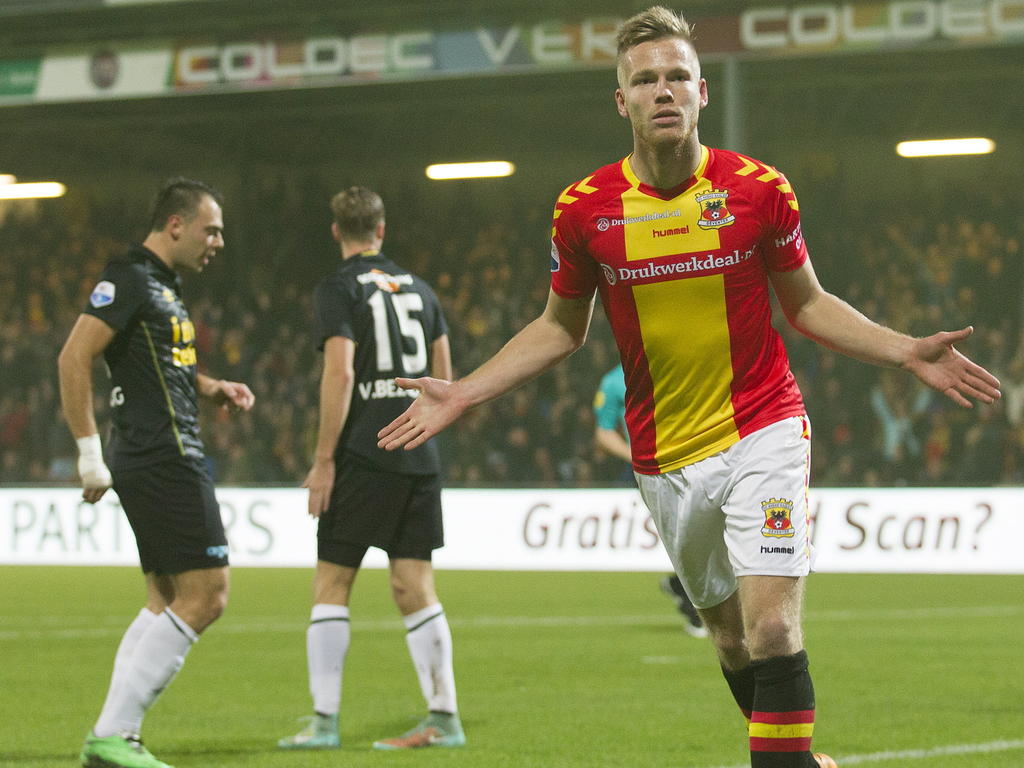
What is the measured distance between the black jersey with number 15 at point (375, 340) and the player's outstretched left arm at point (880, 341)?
240 centimetres

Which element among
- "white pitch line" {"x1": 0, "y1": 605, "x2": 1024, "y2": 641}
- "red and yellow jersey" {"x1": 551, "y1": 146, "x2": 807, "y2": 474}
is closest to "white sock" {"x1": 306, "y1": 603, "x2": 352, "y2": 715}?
"red and yellow jersey" {"x1": 551, "y1": 146, "x2": 807, "y2": 474}

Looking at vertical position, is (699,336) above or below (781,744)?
above

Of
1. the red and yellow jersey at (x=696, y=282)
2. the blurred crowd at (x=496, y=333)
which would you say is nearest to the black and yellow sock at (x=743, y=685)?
the red and yellow jersey at (x=696, y=282)

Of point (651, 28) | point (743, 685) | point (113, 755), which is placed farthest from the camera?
point (113, 755)

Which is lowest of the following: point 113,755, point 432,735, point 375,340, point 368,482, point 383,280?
point 432,735

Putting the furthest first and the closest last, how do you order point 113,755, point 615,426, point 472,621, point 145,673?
point 472,621 → point 615,426 → point 145,673 → point 113,755

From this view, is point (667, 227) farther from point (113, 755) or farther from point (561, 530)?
point (561, 530)

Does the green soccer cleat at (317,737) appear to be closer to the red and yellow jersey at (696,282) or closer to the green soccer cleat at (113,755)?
the green soccer cleat at (113,755)

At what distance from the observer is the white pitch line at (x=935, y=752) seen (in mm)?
5977

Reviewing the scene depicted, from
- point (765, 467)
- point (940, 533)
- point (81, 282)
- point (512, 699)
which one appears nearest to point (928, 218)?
point (940, 533)

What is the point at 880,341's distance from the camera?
437 centimetres

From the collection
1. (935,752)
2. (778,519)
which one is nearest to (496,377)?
(778,519)

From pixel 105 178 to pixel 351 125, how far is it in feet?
14.9

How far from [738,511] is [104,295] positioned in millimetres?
2655
